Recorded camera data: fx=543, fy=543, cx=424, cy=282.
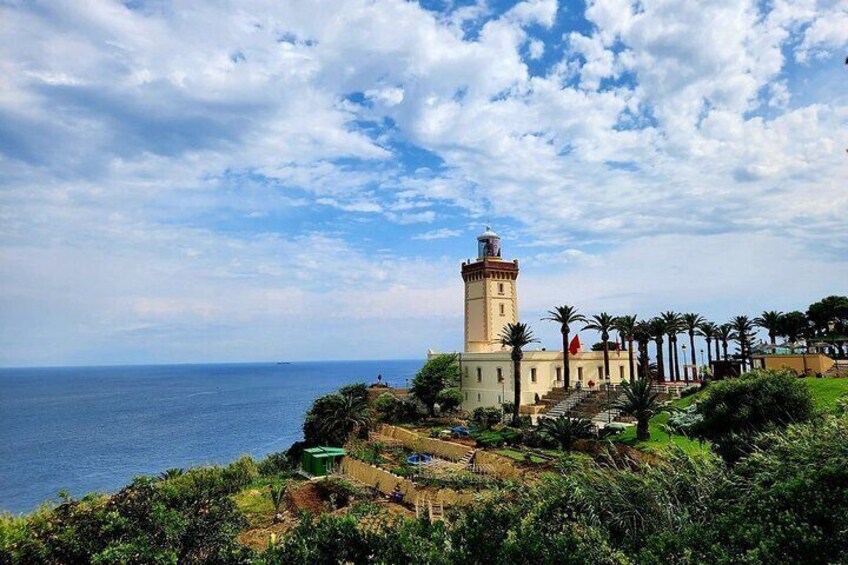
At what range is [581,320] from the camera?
43.5m

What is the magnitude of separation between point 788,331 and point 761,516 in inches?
2357

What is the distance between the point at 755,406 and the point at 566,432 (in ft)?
37.6

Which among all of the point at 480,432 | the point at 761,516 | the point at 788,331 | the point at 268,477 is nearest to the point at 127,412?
the point at 268,477

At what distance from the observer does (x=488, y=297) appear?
165 feet

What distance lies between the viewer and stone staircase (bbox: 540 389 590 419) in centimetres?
3912

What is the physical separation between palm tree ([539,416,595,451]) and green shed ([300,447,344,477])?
41.0ft

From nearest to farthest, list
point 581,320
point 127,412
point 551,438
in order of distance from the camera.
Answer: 1. point 551,438
2. point 581,320
3. point 127,412

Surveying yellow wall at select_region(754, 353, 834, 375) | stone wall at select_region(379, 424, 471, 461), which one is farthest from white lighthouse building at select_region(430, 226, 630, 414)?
yellow wall at select_region(754, 353, 834, 375)

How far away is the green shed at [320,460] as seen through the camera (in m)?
32.4

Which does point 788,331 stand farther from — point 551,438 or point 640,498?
point 640,498

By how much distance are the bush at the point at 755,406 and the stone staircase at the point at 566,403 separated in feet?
59.8

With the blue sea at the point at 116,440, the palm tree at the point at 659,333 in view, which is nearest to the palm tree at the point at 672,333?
the palm tree at the point at 659,333

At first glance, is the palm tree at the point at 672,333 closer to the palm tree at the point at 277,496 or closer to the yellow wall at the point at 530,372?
the yellow wall at the point at 530,372

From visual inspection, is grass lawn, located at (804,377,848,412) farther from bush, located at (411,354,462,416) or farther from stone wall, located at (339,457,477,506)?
bush, located at (411,354,462,416)
